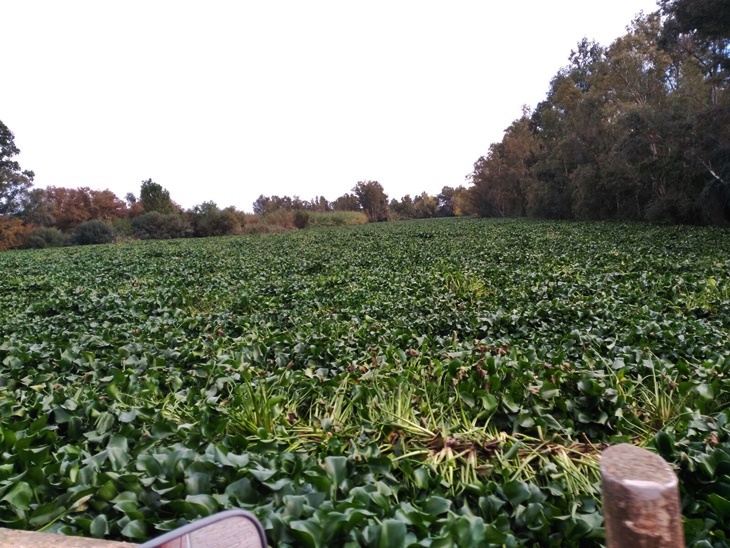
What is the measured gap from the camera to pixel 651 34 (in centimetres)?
2331

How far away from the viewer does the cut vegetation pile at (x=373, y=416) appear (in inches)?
65.0

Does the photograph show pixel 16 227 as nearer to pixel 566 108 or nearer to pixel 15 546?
pixel 15 546

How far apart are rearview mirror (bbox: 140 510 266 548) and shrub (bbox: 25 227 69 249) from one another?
40218 millimetres

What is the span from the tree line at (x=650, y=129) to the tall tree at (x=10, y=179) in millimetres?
42106

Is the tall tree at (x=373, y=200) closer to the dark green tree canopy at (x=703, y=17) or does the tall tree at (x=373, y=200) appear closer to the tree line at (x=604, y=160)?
the tree line at (x=604, y=160)

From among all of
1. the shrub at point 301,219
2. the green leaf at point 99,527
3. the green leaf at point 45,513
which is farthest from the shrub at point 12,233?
the green leaf at point 99,527

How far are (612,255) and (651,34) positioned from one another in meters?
21.1

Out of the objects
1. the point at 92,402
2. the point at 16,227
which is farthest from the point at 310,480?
the point at 16,227

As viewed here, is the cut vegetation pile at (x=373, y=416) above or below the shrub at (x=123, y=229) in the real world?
below

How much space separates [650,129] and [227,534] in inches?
919

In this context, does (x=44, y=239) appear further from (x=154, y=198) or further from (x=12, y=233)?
(x=154, y=198)

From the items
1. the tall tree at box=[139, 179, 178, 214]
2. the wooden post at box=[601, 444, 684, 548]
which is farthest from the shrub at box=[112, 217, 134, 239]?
the wooden post at box=[601, 444, 684, 548]

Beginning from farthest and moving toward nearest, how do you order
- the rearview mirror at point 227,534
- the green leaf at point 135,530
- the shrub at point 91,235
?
the shrub at point 91,235
the green leaf at point 135,530
the rearview mirror at point 227,534

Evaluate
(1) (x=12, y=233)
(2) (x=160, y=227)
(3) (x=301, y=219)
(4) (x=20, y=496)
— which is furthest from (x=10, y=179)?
(4) (x=20, y=496)
